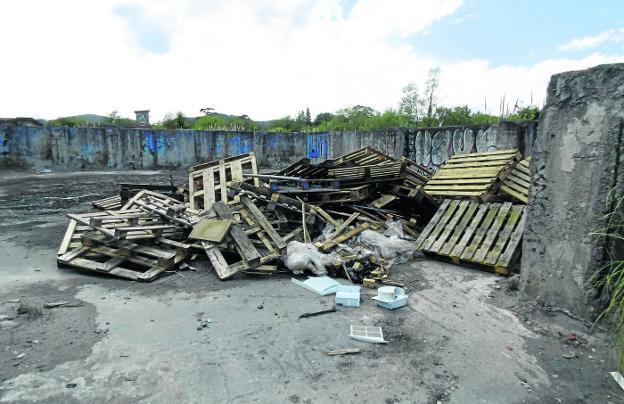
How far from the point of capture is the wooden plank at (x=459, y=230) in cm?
495

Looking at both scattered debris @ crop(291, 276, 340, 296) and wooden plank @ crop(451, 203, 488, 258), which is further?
wooden plank @ crop(451, 203, 488, 258)

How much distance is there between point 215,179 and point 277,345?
5183mm

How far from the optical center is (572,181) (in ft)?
10.7

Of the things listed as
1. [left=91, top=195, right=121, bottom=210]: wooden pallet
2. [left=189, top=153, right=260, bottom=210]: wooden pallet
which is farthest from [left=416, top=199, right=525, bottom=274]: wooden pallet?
[left=91, top=195, right=121, bottom=210]: wooden pallet

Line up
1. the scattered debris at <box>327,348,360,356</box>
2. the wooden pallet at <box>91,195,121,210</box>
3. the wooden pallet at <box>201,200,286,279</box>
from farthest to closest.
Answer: the wooden pallet at <box>91,195,121,210</box>
the wooden pallet at <box>201,200,286,279</box>
the scattered debris at <box>327,348,360,356</box>

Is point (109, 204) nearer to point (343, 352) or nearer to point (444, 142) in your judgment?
point (343, 352)

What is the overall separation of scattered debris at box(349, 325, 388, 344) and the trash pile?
1.72 feet

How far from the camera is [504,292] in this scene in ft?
12.8

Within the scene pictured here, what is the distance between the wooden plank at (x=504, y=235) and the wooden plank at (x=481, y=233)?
7.5 inches

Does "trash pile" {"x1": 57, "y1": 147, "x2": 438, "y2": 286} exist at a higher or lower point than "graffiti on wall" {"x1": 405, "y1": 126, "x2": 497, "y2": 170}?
lower

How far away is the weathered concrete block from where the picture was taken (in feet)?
9.93

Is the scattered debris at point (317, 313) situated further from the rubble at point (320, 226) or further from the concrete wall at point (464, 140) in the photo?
the concrete wall at point (464, 140)

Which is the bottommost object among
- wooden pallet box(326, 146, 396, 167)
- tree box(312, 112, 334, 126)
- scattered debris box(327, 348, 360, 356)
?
scattered debris box(327, 348, 360, 356)

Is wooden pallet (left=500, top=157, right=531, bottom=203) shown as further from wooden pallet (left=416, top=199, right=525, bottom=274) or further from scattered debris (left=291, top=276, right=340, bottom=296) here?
scattered debris (left=291, top=276, right=340, bottom=296)
